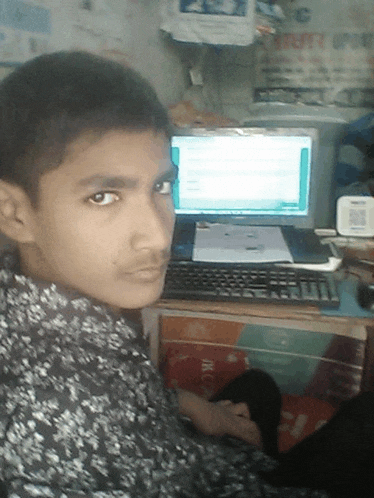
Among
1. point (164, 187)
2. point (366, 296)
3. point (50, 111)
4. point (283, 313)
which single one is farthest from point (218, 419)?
point (50, 111)

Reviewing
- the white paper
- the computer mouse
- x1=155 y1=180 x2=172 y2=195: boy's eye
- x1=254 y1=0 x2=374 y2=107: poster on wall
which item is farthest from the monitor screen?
x1=254 y1=0 x2=374 y2=107: poster on wall

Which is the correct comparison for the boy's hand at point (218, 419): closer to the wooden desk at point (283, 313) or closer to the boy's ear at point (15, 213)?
the wooden desk at point (283, 313)

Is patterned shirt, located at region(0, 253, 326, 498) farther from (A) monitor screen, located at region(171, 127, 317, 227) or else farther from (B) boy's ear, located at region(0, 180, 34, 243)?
(A) monitor screen, located at region(171, 127, 317, 227)

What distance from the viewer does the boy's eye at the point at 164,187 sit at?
0.59 m

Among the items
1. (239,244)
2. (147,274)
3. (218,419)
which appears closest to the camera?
(147,274)

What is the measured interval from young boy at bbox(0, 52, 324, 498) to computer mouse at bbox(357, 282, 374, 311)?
488mm

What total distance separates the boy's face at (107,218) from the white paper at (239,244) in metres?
A: 0.52

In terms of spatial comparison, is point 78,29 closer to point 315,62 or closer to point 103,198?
point 103,198

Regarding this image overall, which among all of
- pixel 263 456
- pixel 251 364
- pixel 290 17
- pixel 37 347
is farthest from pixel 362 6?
pixel 37 347

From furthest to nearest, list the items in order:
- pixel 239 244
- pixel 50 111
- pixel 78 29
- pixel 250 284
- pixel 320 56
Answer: pixel 320 56, pixel 239 244, pixel 250 284, pixel 78 29, pixel 50 111

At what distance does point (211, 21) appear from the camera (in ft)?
5.60

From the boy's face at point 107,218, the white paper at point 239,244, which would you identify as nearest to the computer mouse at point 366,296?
the white paper at point 239,244

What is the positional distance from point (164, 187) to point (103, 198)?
89 mm

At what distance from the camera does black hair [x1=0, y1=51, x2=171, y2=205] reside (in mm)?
516
